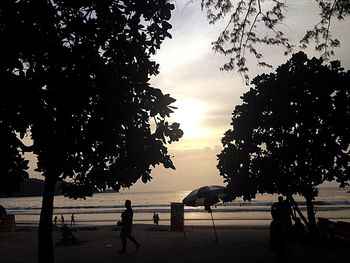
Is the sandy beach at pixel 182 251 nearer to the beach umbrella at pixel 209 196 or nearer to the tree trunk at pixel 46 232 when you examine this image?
the beach umbrella at pixel 209 196

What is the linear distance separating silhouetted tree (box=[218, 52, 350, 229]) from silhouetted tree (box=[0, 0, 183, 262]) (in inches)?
281

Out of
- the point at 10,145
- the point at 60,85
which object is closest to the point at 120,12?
the point at 60,85

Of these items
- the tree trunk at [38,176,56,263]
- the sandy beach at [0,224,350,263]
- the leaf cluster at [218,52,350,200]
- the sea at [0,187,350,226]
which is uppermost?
the leaf cluster at [218,52,350,200]

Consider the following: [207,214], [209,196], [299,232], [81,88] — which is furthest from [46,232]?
[207,214]

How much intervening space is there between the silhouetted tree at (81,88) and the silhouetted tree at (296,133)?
7.14 m

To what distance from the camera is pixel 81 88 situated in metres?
8.55

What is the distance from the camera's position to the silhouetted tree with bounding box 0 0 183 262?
7.69 metres

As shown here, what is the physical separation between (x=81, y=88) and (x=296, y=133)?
33.3ft

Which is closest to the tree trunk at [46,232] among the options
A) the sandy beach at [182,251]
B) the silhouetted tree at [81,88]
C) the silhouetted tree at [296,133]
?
the silhouetted tree at [81,88]

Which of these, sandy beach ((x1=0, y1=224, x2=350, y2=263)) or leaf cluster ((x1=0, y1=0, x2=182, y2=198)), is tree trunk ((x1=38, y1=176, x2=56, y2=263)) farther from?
sandy beach ((x1=0, y1=224, x2=350, y2=263))

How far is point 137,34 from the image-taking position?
954 centimetres

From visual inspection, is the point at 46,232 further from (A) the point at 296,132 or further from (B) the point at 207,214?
(B) the point at 207,214

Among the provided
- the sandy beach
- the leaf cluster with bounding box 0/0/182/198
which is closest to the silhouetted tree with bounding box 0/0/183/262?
the leaf cluster with bounding box 0/0/182/198

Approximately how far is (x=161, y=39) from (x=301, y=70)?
826 centimetres
